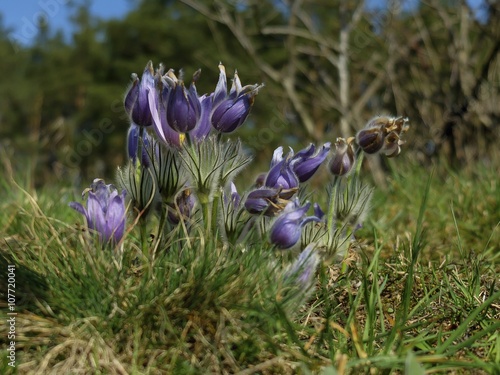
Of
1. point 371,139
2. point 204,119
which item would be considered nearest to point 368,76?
point 371,139

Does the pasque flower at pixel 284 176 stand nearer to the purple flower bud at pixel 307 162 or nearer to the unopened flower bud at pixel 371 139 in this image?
the purple flower bud at pixel 307 162

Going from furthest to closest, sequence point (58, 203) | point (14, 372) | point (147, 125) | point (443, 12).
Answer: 1. point (443, 12)
2. point (58, 203)
3. point (147, 125)
4. point (14, 372)

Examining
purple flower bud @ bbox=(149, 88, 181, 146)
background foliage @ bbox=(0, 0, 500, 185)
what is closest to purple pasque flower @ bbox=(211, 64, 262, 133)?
purple flower bud @ bbox=(149, 88, 181, 146)

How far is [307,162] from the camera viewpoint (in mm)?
1789

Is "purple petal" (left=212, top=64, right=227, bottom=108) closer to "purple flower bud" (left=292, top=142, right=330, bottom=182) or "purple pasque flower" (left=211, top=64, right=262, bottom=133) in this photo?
"purple pasque flower" (left=211, top=64, right=262, bottom=133)

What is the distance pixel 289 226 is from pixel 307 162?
228 millimetres

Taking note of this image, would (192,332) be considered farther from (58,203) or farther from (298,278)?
(58,203)

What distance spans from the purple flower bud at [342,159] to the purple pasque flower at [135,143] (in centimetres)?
51

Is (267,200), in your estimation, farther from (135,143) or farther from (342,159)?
(135,143)

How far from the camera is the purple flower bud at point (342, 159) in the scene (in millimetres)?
1790

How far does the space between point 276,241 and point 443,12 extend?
387 cm

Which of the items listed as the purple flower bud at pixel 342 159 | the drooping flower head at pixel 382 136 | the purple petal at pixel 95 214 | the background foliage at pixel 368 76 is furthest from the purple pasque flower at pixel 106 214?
the background foliage at pixel 368 76

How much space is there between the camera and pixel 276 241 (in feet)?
5.48

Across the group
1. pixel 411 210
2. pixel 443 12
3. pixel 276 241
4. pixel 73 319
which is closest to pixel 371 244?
pixel 411 210
